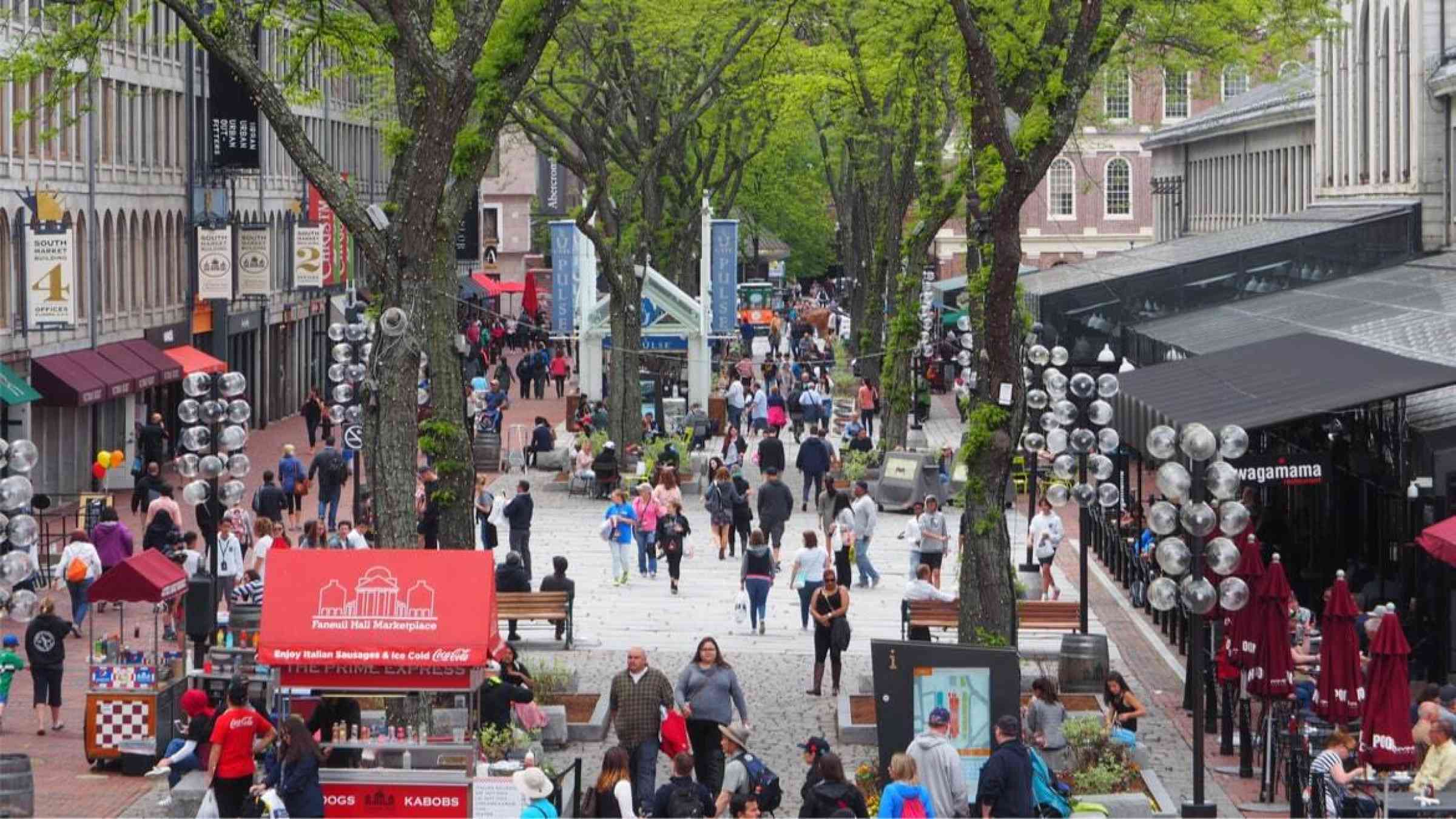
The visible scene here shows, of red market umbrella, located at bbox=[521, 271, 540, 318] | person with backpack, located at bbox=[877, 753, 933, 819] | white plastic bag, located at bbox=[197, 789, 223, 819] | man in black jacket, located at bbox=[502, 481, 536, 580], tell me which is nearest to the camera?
person with backpack, located at bbox=[877, 753, 933, 819]

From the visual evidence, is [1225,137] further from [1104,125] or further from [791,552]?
[791,552]

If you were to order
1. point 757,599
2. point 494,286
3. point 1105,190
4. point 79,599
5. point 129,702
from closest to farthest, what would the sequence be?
1. point 129,702
2. point 79,599
3. point 757,599
4. point 494,286
5. point 1105,190

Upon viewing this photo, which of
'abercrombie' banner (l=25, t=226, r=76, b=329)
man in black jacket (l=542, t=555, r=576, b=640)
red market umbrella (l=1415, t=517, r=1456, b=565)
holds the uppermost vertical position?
'abercrombie' banner (l=25, t=226, r=76, b=329)

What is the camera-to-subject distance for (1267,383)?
28.3 meters

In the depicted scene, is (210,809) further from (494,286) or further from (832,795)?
(494,286)

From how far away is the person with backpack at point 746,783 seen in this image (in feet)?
57.1

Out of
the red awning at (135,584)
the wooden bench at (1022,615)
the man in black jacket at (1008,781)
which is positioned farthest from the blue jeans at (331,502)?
the man in black jacket at (1008,781)

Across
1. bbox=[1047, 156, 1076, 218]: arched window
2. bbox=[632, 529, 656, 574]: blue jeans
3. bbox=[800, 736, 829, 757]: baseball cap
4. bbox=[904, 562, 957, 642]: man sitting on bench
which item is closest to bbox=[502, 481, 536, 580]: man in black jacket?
bbox=[632, 529, 656, 574]: blue jeans

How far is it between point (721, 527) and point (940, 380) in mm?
37409

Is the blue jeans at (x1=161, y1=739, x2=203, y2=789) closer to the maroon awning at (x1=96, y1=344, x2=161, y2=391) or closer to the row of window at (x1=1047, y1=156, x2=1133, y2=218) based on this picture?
the maroon awning at (x1=96, y1=344, x2=161, y2=391)

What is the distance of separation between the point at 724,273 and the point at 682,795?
40878mm

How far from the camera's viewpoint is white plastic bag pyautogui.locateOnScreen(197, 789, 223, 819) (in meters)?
18.6

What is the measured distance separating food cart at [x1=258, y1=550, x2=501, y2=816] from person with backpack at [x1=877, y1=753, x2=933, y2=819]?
3.37m

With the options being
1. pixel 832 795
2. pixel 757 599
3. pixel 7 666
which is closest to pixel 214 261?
pixel 757 599
